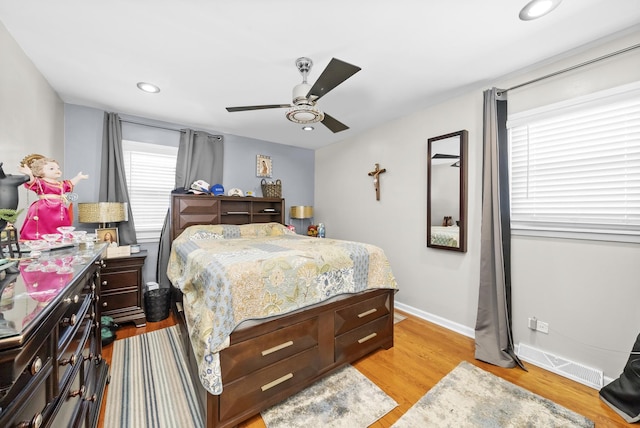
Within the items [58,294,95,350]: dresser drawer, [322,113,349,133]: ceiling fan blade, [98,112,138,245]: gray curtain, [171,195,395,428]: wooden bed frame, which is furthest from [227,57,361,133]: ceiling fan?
[98,112,138,245]: gray curtain

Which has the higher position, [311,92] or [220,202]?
[311,92]

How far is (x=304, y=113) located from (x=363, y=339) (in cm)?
202

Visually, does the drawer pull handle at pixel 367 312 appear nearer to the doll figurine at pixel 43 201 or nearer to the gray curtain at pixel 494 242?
the gray curtain at pixel 494 242

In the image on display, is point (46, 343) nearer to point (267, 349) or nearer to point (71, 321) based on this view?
point (71, 321)

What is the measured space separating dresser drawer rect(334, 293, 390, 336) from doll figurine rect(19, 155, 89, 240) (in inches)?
82.3

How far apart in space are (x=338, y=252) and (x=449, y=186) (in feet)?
5.26

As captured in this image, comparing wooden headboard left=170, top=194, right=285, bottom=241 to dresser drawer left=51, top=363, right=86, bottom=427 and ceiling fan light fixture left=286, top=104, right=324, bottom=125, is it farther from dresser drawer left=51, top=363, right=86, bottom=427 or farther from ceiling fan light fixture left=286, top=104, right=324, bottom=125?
dresser drawer left=51, top=363, right=86, bottom=427

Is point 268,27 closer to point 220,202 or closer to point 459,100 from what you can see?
point 459,100

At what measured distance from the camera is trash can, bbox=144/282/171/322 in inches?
121

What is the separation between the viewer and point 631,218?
1.86m

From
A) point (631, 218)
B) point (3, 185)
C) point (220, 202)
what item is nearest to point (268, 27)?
point (3, 185)

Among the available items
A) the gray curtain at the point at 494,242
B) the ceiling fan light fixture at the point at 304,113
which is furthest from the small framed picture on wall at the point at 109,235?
the gray curtain at the point at 494,242

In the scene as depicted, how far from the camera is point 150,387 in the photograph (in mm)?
1943

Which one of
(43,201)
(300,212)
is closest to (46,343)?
(43,201)
